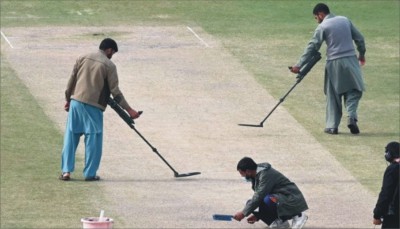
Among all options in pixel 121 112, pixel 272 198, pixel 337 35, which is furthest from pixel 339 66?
pixel 272 198

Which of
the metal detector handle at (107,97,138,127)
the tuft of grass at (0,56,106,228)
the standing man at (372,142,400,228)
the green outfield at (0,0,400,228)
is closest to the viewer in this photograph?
the standing man at (372,142,400,228)

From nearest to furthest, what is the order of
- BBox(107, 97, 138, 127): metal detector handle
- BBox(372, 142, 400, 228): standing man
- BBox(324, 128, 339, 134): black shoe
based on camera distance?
BBox(372, 142, 400, 228): standing man, BBox(107, 97, 138, 127): metal detector handle, BBox(324, 128, 339, 134): black shoe

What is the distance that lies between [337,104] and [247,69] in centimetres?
400

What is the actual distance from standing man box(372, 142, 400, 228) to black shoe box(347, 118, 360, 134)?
621 cm

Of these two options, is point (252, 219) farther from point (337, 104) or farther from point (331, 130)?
point (337, 104)

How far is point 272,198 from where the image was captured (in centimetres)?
1698

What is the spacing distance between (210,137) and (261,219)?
464 cm

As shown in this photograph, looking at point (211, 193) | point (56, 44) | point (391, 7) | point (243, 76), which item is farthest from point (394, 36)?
point (211, 193)

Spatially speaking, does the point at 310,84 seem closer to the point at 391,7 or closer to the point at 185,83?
the point at 185,83

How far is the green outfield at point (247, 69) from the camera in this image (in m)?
18.7

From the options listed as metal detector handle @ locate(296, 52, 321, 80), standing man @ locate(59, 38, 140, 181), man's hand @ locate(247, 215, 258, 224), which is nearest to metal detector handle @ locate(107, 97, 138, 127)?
standing man @ locate(59, 38, 140, 181)

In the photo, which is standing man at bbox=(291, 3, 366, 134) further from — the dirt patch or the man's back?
the dirt patch

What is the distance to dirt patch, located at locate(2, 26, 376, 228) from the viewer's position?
1812 cm

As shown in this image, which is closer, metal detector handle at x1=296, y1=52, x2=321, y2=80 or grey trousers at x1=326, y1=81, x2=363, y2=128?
metal detector handle at x1=296, y1=52, x2=321, y2=80
